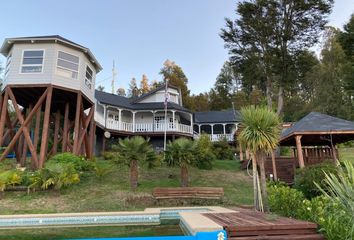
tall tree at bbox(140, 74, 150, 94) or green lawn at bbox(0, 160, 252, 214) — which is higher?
tall tree at bbox(140, 74, 150, 94)

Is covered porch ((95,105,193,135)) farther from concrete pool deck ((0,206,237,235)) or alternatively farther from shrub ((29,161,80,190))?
concrete pool deck ((0,206,237,235))

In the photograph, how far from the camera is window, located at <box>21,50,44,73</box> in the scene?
58.4 ft

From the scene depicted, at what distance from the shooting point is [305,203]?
7.08m

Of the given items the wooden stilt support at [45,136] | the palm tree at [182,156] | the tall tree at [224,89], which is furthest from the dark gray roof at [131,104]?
the tall tree at [224,89]

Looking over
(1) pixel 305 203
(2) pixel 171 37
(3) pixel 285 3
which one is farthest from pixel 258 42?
(1) pixel 305 203

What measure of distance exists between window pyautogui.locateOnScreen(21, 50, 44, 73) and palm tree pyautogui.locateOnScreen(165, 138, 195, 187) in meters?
9.67

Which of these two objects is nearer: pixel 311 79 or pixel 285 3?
pixel 285 3

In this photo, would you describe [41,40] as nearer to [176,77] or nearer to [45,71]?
[45,71]

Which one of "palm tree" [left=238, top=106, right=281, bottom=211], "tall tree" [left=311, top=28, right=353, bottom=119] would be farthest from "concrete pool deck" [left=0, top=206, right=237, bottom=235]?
"tall tree" [left=311, top=28, right=353, bottom=119]

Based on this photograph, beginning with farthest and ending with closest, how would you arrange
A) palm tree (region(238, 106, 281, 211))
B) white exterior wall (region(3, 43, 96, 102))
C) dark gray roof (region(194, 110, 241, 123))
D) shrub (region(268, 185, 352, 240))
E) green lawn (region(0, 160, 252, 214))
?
dark gray roof (region(194, 110, 241, 123)) < white exterior wall (region(3, 43, 96, 102)) < green lawn (region(0, 160, 252, 214)) < palm tree (region(238, 106, 281, 211)) < shrub (region(268, 185, 352, 240))

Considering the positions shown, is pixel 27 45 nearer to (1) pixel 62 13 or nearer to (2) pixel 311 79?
(1) pixel 62 13

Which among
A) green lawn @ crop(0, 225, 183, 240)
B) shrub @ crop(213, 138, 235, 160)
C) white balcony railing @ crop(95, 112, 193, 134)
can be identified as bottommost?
green lawn @ crop(0, 225, 183, 240)

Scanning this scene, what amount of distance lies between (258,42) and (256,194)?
1894 cm

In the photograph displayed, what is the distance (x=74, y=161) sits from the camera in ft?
53.6
